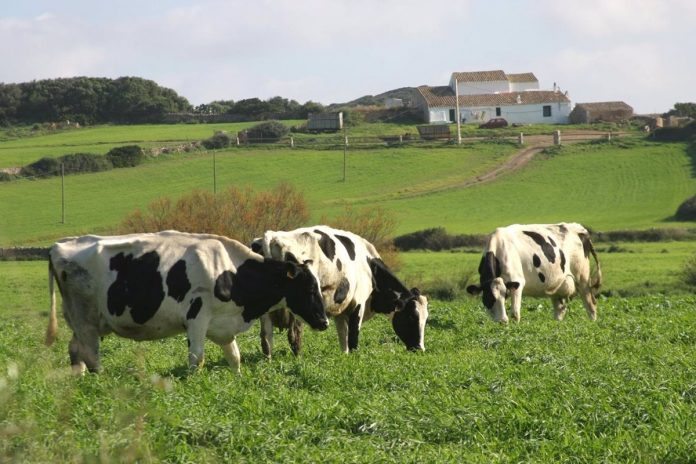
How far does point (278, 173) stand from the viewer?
292 ft

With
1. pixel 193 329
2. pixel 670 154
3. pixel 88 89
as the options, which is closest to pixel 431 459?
pixel 193 329

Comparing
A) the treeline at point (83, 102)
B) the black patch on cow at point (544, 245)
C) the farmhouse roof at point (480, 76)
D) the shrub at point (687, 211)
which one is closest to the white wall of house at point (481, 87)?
the farmhouse roof at point (480, 76)

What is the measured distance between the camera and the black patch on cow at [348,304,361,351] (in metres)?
18.0

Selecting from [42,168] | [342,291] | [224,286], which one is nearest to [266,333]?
[342,291]

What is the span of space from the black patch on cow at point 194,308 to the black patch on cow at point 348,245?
4401 mm

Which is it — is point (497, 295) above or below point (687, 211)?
above

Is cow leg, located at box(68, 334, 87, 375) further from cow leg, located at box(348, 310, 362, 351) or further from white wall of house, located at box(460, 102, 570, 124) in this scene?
white wall of house, located at box(460, 102, 570, 124)

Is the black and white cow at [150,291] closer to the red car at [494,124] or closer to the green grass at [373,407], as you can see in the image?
the green grass at [373,407]

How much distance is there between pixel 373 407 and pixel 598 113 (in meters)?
122

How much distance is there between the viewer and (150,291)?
14148 millimetres

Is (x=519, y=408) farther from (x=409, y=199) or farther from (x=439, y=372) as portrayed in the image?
(x=409, y=199)

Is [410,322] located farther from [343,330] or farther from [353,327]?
[343,330]

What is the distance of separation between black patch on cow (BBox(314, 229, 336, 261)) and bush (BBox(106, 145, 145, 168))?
7768 centimetres

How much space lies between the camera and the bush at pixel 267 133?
350 feet
